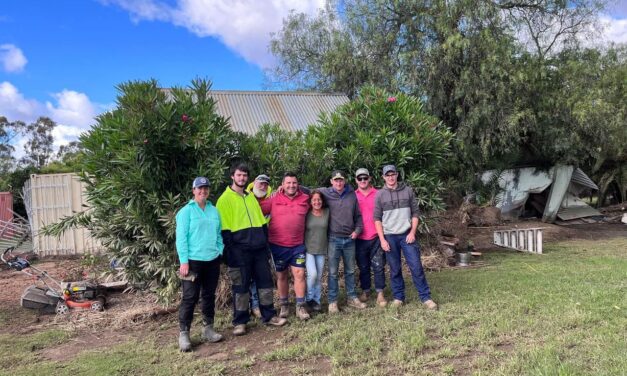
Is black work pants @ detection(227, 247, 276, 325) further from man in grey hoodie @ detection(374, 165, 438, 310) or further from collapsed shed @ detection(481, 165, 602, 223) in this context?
collapsed shed @ detection(481, 165, 602, 223)

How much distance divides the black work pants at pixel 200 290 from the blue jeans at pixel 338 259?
1426mm

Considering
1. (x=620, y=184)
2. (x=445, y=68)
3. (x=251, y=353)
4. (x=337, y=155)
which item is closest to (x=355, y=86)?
(x=445, y=68)

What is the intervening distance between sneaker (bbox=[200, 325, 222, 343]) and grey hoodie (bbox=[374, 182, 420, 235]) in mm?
2249

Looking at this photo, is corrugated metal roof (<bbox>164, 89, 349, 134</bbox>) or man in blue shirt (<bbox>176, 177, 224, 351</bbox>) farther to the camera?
corrugated metal roof (<bbox>164, 89, 349, 134</bbox>)

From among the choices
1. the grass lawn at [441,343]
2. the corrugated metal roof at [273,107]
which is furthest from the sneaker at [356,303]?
the corrugated metal roof at [273,107]

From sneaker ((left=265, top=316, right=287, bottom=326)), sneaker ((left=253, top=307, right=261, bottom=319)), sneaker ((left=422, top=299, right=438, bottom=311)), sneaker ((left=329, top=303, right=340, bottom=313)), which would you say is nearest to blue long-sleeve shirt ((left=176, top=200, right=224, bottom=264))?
sneaker ((left=265, top=316, right=287, bottom=326))

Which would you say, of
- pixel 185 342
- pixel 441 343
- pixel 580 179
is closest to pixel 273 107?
pixel 185 342

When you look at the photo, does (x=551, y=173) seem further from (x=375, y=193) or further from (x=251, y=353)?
(x=251, y=353)

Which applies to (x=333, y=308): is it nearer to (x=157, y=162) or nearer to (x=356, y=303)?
(x=356, y=303)

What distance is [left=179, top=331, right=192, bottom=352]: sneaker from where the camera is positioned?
451 centimetres

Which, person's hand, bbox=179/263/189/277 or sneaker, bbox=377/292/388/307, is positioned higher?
person's hand, bbox=179/263/189/277

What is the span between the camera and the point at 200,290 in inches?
193

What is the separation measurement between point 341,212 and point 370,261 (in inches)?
35.4

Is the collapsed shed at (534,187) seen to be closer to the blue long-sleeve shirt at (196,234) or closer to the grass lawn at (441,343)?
the grass lawn at (441,343)
